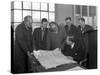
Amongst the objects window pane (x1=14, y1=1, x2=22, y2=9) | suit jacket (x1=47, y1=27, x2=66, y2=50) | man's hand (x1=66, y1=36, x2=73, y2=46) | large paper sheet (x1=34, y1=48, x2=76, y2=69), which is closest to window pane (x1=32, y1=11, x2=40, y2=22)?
window pane (x1=14, y1=1, x2=22, y2=9)

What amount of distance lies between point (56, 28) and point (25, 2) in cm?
121

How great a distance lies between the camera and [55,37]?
24.0 feet

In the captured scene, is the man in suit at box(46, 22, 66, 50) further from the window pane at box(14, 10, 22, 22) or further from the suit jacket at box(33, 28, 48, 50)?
the window pane at box(14, 10, 22, 22)

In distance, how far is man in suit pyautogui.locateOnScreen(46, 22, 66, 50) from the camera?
7.23 metres

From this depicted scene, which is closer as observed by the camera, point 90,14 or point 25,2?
point 25,2

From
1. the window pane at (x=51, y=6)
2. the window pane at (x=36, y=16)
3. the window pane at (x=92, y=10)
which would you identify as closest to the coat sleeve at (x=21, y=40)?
the window pane at (x=36, y=16)

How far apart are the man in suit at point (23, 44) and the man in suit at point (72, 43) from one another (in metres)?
1.16

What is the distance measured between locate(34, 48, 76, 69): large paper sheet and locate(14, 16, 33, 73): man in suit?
320 mm

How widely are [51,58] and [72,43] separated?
2.84ft

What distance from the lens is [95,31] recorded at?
793 cm

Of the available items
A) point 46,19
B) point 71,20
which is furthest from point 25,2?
point 71,20

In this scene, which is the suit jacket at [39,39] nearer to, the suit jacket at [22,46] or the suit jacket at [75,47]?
the suit jacket at [22,46]

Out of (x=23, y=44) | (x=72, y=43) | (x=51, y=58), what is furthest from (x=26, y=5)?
(x=72, y=43)

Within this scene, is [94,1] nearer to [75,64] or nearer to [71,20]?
[71,20]
